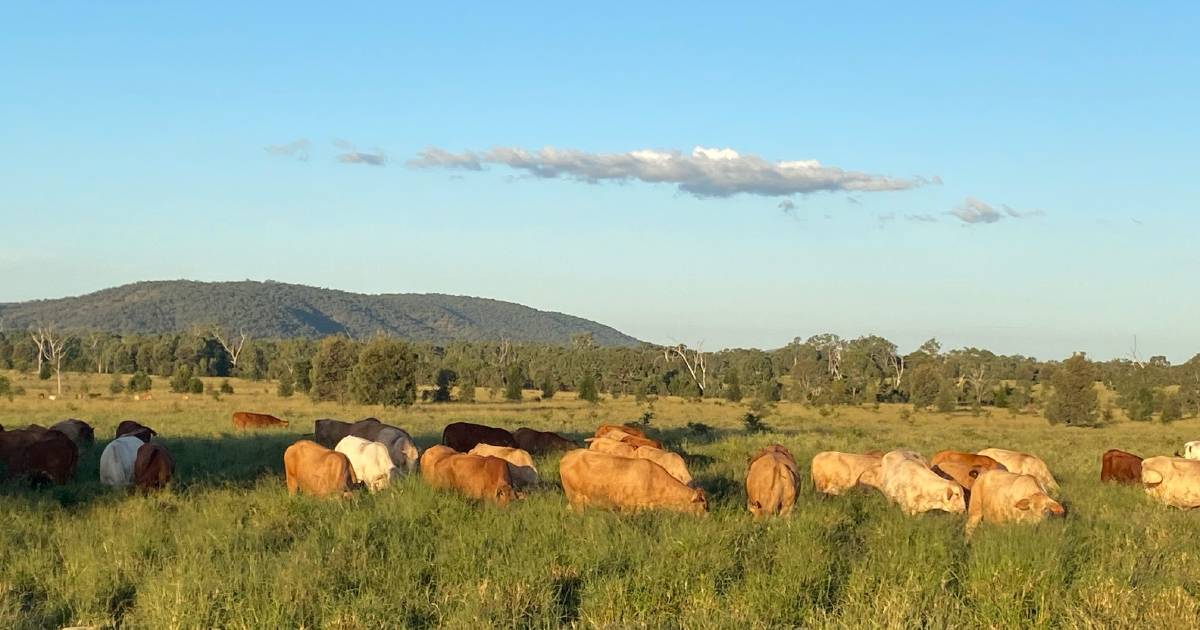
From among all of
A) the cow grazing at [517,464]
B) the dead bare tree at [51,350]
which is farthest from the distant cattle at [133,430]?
the dead bare tree at [51,350]

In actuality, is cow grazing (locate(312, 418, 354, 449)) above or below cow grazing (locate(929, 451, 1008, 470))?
below

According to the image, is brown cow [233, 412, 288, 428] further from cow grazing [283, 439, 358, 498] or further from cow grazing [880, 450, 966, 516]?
cow grazing [880, 450, 966, 516]

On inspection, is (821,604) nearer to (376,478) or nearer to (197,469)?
(376,478)

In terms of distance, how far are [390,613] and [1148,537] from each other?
779 centimetres

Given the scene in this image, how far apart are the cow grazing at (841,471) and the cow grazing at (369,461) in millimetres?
6410

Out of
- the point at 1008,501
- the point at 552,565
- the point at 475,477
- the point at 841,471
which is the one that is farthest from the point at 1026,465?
the point at 552,565

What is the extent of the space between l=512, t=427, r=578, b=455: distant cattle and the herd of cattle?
1679mm

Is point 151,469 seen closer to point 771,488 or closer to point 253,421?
point 771,488

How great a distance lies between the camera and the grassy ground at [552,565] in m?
7.43

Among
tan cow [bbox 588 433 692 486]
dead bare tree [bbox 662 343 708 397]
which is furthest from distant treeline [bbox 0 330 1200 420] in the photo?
tan cow [bbox 588 433 692 486]

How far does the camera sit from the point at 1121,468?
1733 centimetres

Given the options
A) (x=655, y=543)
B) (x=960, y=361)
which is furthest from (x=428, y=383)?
(x=655, y=543)

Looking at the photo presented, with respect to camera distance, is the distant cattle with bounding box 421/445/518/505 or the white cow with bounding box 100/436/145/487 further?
the white cow with bounding box 100/436/145/487

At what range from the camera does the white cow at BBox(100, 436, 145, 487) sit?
13.9 m
